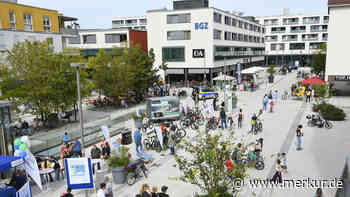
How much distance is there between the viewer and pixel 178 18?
47750mm

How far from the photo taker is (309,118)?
861 inches

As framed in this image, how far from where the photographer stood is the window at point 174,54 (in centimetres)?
4833

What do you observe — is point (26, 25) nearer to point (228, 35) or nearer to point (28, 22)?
point (28, 22)

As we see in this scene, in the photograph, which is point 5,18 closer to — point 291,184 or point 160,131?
point 160,131

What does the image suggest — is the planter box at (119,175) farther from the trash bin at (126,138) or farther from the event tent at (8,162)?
the trash bin at (126,138)

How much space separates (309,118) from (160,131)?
12.7 meters

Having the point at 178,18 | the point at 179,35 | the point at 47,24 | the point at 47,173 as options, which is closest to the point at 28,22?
the point at 47,24

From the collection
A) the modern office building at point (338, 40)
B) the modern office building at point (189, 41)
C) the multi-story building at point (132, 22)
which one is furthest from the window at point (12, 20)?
the multi-story building at point (132, 22)

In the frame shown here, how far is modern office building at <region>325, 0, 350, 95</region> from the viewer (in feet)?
114

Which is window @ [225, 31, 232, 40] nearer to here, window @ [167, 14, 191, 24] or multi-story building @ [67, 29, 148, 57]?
window @ [167, 14, 191, 24]

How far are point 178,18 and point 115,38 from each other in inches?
543

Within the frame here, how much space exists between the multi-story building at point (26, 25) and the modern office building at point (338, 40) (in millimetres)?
33016

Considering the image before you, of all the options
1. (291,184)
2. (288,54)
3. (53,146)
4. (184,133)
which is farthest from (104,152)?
(288,54)

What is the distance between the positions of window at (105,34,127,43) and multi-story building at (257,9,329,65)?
53.4 metres
